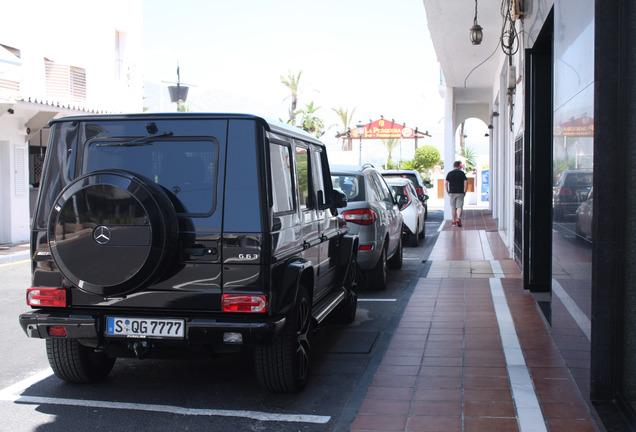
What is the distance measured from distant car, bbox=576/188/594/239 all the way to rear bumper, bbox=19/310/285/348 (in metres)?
2.12

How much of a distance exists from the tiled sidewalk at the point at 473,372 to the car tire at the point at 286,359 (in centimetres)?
54

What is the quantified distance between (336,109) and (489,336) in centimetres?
7342

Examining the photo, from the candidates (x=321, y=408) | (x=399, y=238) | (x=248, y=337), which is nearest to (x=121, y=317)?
(x=248, y=337)

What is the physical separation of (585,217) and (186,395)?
3.10 meters

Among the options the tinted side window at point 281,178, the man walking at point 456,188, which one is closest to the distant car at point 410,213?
the man walking at point 456,188

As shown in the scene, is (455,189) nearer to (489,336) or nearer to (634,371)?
(489,336)

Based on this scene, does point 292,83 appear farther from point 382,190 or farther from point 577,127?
point 577,127

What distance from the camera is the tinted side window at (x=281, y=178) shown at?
15.4 feet

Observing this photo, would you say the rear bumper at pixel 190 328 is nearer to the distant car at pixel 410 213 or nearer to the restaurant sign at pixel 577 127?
the restaurant sign at pixel 577 127

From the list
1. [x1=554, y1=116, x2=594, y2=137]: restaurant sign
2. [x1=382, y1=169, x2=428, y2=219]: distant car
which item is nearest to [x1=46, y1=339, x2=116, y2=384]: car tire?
[x1=554, y1=116, x2=594, y2=137]: restaurant sign

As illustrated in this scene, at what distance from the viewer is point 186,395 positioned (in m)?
4.91

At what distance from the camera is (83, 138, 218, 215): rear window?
14.6ft

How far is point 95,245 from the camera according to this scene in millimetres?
4270

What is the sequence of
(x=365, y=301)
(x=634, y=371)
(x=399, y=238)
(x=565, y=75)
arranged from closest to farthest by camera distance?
(x=634, y=371), (x=565, y=75), (x=365, y=301), (x=399, y=238)
